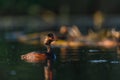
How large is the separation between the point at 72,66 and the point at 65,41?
7336mm

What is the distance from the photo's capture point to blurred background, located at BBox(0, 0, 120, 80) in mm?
15680

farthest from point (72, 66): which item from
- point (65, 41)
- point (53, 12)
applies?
point (53, 12)

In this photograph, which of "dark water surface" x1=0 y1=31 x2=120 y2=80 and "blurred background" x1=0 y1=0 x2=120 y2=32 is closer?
"dark water surface" x1=0 y1=31 x2=120 y2=80

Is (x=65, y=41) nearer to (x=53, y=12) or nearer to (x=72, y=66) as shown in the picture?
(x=72, y=66)

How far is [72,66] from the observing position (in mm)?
16531

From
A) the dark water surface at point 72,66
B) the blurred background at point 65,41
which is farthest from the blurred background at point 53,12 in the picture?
the dark water surface at point 72,66

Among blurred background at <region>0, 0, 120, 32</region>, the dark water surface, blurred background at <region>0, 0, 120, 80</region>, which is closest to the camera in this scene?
the dark water surface

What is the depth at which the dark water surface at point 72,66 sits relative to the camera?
14867mm

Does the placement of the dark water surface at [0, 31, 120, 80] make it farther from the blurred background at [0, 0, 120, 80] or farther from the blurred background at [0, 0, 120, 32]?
the blurred background at [0, 0, 120, 32]

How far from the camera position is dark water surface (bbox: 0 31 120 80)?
48.8 feet

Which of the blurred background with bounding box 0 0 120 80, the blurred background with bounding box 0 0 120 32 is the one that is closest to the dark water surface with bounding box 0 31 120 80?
the blurred background with bounding box 0 0 120 80

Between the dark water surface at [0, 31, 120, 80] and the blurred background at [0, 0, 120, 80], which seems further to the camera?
the blurred background at [0, 0, 120, 80]

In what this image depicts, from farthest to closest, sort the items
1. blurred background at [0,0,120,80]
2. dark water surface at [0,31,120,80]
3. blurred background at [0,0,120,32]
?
blurred background at [0,0,120,32] < blurred background at [0,0,120,80] < dark water surface at [0,31,120,80]

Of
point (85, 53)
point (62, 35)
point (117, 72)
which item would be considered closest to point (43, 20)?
point (62, 35)
